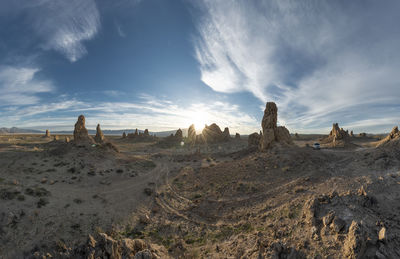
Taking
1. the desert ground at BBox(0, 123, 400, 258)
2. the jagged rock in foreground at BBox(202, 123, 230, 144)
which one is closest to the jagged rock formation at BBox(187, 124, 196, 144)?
the jagged rock in foreground at BBox(202, 123, 230, 144)

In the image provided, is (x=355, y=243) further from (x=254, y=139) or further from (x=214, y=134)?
(x=214, y=134)

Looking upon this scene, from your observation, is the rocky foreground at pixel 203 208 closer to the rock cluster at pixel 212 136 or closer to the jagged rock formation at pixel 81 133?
the jagged rock formation at pixel 81 133

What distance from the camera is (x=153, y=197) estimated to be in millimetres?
18875

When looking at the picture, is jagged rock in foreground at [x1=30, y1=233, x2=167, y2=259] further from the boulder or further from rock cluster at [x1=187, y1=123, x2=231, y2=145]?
rock cluster at [x1=187, y1=123, x2=231, y2=145]

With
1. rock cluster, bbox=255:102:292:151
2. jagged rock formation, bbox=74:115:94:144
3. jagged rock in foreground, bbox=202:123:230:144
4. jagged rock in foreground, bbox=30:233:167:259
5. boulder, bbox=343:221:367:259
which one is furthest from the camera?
jagged rock in foreground, bbox=202:123:230:144

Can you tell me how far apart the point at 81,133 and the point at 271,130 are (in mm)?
40734

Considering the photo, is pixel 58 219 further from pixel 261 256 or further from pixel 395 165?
pixel 395 165

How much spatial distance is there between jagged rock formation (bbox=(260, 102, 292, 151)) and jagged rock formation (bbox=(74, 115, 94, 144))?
121ft

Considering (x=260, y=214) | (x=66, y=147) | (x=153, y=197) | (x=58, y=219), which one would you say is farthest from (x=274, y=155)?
(x=66, y=147)

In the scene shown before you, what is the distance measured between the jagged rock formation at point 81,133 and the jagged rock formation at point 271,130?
36871 millimetres

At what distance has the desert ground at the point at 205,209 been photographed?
7125mm

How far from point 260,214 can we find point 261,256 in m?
6.03

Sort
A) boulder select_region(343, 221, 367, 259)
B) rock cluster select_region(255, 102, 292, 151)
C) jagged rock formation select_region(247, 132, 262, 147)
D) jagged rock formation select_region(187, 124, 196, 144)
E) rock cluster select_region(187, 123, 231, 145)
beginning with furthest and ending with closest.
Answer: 1. jagged rock formation select_region(187, 124, 196, 144)
2. rock cluster select_region(187, 123, 231, 145)
3. jagged rock formation select_region(247, 132, 262, 147)
4. rock cluster select_region(255, 102, 292, 151)
5. boulder select_region(343, 221, 367, 259)

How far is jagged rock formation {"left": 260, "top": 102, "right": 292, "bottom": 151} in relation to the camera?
31.2 meters
